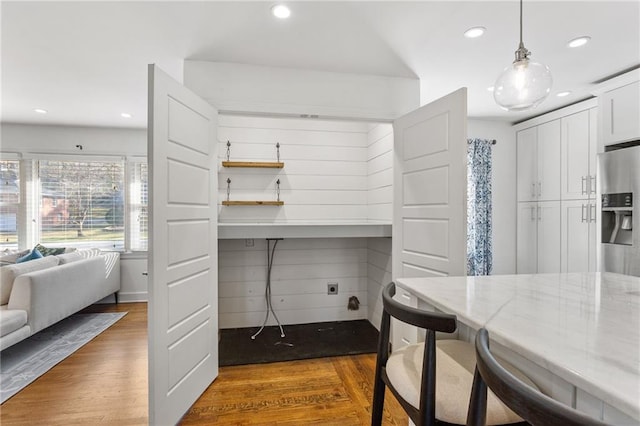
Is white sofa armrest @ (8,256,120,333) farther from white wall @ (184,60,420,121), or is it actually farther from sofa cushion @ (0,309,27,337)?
white wall @ (184,60,420,121)

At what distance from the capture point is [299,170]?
3508mm

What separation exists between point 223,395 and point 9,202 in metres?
4.43

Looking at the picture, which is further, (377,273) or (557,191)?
(557,191)

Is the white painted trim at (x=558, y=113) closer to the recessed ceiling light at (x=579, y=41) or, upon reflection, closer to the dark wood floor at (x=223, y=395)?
the recessed ceiling light at (x=579, y=41)

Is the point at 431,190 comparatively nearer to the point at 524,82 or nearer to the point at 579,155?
the point at 524,82

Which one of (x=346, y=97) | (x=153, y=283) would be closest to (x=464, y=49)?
(x=346, y=97)

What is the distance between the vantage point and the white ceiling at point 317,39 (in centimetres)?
184

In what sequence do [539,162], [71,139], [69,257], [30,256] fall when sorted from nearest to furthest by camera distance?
1. [30,256]
2. [69,257]
3. [539,162]
4. [71,139]

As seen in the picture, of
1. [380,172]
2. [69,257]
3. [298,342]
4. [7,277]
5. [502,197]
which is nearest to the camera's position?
[7,277]

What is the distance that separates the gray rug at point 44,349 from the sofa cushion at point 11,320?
0.29m

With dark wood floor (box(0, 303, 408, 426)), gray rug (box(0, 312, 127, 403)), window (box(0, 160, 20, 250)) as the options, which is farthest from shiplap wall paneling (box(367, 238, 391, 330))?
window (box(0, 160, 20, 250))

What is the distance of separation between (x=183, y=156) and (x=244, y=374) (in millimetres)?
1735

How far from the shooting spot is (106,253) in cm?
418

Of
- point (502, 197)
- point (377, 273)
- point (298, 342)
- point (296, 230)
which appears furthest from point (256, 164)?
point (502, 197)
